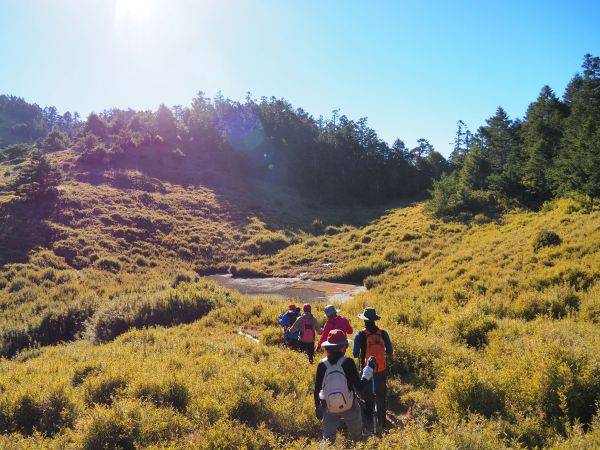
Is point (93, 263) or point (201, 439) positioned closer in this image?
point (201, 439)

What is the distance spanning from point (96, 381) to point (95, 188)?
4047 cm

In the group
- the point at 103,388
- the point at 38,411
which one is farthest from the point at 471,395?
the point at 38,411

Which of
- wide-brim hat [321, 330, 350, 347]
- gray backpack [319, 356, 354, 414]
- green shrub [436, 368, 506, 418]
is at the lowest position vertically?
green shrub [436, 368, 506, 418]

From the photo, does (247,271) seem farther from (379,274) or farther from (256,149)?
(256,149)

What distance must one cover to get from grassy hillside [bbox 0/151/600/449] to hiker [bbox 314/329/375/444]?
1.75 feet

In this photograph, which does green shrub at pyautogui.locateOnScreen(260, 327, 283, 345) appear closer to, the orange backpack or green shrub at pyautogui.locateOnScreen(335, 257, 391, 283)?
the orange backpack

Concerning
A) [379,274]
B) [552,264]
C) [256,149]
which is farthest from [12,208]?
[256,149]

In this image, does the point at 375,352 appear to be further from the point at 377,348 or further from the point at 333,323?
the point at 333,323

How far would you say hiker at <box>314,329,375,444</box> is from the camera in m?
4.84

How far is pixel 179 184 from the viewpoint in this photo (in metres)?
52.4

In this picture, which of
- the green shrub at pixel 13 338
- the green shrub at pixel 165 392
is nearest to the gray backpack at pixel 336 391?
the green shrub at pixel 165 392

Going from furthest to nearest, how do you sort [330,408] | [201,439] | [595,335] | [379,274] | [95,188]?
[95,188] → [379,274] → [595,335] → [201,439] → [330,408]

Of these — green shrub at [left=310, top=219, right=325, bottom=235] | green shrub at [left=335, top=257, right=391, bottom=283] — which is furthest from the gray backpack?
green shrub at [left=310, top=219, right=325, bottom=235]

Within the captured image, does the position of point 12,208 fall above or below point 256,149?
below
